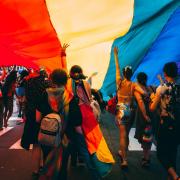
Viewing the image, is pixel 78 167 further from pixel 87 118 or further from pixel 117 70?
pixel 117 70

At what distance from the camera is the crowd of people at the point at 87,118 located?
15.8 ft

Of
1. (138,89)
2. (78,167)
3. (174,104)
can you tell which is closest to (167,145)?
(174,104)

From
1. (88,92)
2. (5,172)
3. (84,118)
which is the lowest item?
(5,172)

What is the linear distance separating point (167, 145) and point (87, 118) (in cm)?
131

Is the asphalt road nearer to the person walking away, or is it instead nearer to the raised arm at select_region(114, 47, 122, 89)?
the person walking away

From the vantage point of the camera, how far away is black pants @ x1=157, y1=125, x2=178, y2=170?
16.2 feet

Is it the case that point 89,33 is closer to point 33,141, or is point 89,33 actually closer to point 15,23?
point 15,23

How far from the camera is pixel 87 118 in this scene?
18.6 feet

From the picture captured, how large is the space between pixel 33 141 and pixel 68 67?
1316 millimetres

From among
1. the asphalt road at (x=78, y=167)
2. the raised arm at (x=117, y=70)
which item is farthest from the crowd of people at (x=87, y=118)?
the asphalt road at (x=78, y=167)

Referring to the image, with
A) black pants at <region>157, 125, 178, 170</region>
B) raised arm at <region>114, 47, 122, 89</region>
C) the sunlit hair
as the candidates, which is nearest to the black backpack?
black pants at <region>157, 125, 178, 170</region>

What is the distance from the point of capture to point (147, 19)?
484cm

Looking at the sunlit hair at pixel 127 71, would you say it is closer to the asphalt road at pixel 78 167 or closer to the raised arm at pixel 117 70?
the raised arm at pixel 117 70

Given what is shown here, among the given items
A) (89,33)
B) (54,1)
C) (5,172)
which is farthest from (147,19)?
(5,172)
